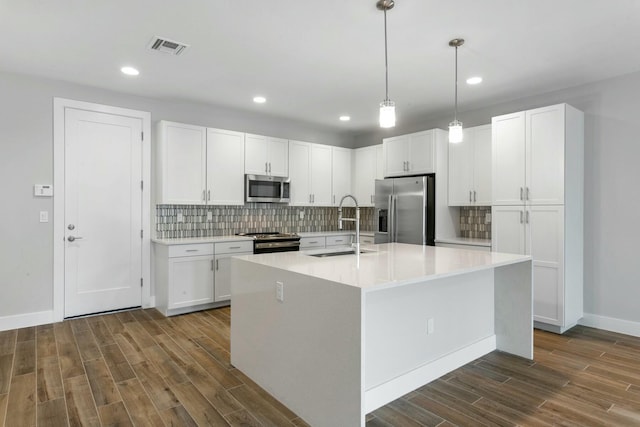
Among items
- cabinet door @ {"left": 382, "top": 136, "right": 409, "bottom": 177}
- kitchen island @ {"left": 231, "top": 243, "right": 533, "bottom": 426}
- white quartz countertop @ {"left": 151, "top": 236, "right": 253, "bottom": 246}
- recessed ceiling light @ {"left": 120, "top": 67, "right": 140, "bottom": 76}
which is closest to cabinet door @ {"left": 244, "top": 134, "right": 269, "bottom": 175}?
white quartz countertop @ {"left": 151, "top": 236, "right": 253, "bottom": 246}

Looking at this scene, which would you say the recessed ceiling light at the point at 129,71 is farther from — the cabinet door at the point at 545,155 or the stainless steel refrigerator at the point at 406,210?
the cabinet door at the point at 545,155

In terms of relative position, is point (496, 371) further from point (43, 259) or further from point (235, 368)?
point (43, 259)

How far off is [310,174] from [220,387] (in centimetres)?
372

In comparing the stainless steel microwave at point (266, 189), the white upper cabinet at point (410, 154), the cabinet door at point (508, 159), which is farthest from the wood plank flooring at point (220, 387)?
the white upper cabinet at point (410, 154)

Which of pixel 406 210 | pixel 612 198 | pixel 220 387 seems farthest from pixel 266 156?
pixel 612 198

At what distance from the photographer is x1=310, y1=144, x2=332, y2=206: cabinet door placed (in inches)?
227

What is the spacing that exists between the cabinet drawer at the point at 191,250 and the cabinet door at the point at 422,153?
2.92 m

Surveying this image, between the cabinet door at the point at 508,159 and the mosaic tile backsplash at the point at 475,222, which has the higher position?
the cabinet door at the point at 508,159

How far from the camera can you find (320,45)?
305 cm

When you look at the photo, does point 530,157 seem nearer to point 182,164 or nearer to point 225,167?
point 225,167

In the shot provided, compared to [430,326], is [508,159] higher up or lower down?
higher up

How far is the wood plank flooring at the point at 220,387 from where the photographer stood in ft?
7.07

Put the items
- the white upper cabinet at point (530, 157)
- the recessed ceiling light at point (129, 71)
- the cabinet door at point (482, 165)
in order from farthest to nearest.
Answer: the cabinet door at point (482, 165) → the white upper cabinet at point (530, 157) → the recessed ceiling light at point (129, 71)

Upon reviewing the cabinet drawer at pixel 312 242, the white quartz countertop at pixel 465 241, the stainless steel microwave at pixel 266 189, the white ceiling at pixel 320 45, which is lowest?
the cabinet drawer at pixel 312 242
